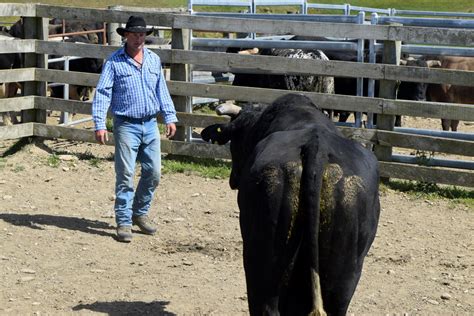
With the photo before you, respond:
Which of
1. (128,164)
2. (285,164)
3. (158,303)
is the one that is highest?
(285,164)

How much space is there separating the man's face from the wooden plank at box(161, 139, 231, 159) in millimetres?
3097

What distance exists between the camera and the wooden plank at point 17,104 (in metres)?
11.9

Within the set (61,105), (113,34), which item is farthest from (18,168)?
(113,34)

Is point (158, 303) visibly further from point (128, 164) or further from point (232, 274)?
point (128, 164)

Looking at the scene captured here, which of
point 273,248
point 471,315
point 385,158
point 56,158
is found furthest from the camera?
point 56,158

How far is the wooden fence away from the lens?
10445 millimetres

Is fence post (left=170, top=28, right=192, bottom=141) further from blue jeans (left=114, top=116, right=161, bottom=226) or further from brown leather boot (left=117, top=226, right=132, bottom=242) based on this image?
brown leather boot (left=117, top=226, right=132, bottom=242)

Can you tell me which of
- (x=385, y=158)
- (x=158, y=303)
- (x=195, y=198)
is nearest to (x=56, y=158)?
(x=195, y=198)

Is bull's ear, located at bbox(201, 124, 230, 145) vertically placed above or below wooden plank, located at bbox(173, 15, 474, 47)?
below

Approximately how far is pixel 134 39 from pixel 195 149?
10.9 feet

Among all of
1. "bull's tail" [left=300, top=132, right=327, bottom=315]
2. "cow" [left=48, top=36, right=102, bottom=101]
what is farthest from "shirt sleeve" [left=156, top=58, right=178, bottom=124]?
"cow" [left=48, top=36, right=102, bottom=101]

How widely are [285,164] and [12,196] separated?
19.9 ft

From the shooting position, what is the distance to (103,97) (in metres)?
8.65

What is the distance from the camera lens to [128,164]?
880 cm
